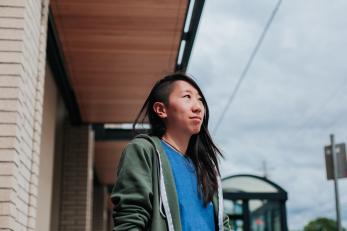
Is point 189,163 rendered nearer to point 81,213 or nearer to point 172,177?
point 172,177

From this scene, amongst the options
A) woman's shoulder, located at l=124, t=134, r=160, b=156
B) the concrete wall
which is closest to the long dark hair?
woman's shoulder, located at l=124, t=134, r=160, b=156

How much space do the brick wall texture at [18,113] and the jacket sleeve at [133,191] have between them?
1.84 meters

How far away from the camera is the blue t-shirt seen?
164 centimetres

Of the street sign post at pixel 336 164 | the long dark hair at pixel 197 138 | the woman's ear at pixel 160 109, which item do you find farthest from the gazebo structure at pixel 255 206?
the woman's ear at pixel 160 109

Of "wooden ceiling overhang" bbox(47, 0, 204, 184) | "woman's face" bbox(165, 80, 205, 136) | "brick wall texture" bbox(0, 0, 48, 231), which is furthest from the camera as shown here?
"wooden ceiling overhang" bbox(47, 0, 204, 184)

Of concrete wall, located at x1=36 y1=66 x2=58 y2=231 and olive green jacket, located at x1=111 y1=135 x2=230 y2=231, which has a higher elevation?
concrete wall, located at x1=36 y1=66 x2=58 y2=231

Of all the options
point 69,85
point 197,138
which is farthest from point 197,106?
point 69,85

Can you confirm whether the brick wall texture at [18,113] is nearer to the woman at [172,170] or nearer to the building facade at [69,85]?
the building facade at [69,85]

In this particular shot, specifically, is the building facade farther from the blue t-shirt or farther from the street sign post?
the street sign post

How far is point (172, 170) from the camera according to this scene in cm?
170

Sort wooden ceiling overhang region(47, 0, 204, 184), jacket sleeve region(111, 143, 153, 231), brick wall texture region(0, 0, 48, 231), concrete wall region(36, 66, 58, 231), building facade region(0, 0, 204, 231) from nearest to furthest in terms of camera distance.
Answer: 1. jacket sleeve region(111, 143, 153, 231)
2. brick wall texture region(0, 0, 48, 231)
3. building facade region(0, 0, 204, 231)
4. wooden ceiling overhang region(47, 0, 204, 184)
5. concrete wall region(36, 66, 58, 231)

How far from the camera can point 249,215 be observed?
7.38 metres

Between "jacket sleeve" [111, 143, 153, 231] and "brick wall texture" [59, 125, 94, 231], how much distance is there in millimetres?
7146

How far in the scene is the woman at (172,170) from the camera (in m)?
1.58
